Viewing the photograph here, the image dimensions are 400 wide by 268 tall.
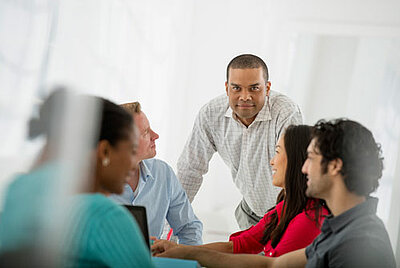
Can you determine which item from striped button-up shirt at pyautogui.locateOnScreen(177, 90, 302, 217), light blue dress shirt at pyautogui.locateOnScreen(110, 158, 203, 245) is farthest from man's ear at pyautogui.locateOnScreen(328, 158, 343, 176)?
striped button-up shirt at pyautogui.locateOnScreen(177, 90, 302, 217)

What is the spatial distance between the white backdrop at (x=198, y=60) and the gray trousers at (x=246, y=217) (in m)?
0.29

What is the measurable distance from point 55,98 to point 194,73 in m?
2.59

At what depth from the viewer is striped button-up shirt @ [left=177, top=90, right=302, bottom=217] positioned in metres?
1.93

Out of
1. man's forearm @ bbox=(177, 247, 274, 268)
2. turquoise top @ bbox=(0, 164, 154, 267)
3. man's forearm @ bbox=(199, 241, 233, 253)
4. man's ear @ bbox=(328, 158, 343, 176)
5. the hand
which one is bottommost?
man's forearm @ bbox=(199, 241, 233, 253)

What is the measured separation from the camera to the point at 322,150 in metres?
1.03

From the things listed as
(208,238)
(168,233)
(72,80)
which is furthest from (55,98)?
(208,238)

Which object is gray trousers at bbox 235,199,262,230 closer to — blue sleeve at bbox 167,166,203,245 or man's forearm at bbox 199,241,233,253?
blue sleeve at bbox 167,166,203,245

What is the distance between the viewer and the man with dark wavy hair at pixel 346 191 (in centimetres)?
94

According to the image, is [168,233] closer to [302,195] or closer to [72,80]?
[302,195]

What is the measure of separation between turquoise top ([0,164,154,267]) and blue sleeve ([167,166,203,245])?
0.87m

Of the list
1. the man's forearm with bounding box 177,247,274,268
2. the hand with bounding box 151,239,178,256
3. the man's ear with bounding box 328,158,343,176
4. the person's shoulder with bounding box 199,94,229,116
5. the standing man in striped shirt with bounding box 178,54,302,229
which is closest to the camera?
the man's ear with bounding box 328,158,343,176

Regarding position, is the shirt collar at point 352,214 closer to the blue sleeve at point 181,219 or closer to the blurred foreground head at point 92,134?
the blurred foreground head at point 92,134

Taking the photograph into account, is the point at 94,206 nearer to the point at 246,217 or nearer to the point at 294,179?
the point at 294,179

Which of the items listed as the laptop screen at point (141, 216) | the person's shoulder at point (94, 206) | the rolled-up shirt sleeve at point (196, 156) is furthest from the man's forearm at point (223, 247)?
the person's shoulder at point (94, 206)
